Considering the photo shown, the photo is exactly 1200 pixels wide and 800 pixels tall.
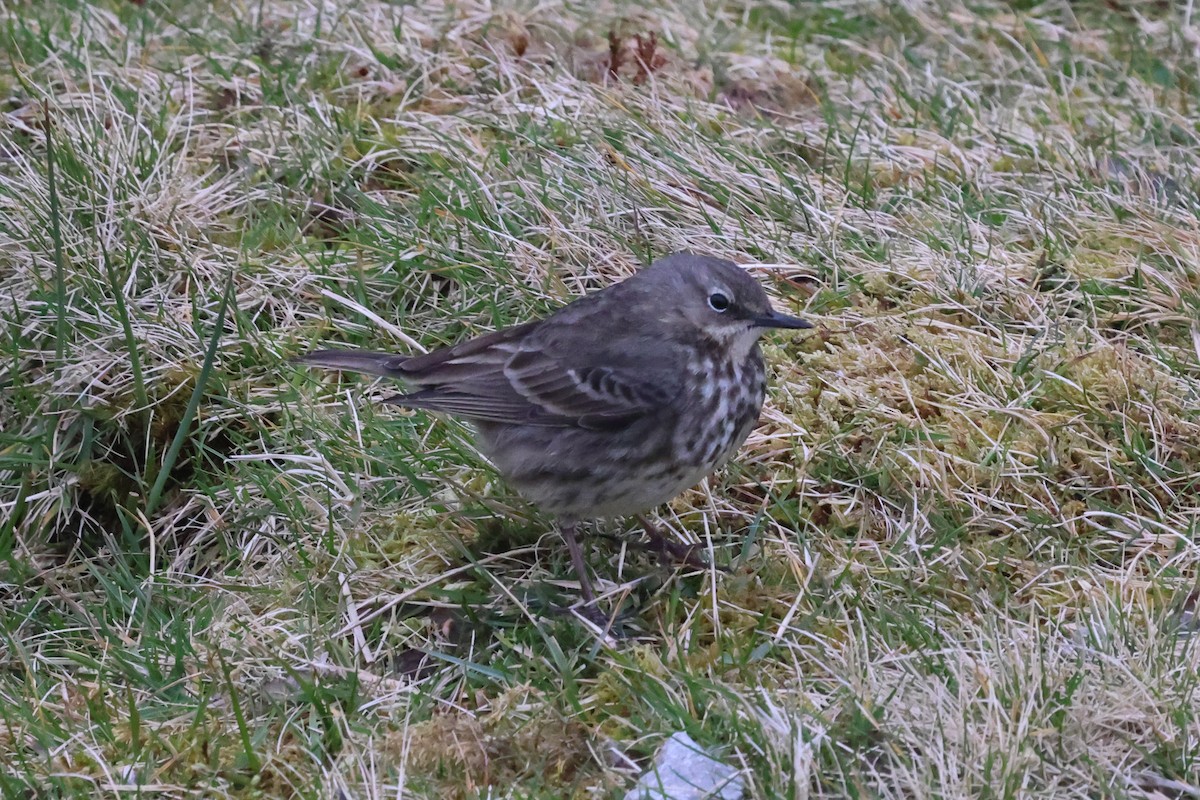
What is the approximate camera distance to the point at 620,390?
4.52 m

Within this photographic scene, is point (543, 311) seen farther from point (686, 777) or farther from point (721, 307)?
point (686, 777)

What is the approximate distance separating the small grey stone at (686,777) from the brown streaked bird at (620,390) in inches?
35.0

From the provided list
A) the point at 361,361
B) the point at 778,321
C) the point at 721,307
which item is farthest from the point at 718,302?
the point at 361,361

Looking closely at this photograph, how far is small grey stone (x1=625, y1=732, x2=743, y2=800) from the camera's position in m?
3.42

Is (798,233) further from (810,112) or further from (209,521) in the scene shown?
(209,521)

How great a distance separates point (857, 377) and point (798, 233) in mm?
970

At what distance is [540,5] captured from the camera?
7.54m

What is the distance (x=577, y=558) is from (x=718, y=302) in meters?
0.97

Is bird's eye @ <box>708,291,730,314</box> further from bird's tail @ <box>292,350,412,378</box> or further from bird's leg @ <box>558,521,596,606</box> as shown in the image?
bird's tail @ <box>292,350,412,378</box>

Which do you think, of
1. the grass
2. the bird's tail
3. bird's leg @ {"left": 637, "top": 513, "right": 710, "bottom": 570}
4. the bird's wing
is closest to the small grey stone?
the grass

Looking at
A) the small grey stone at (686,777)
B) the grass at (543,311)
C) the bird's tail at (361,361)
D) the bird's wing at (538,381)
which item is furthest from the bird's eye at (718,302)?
the small grey stone at (686,777)

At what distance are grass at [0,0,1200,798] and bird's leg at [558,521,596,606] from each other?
0.12m

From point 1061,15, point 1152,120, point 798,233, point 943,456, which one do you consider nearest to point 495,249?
point 798,233

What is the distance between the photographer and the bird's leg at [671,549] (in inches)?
177
